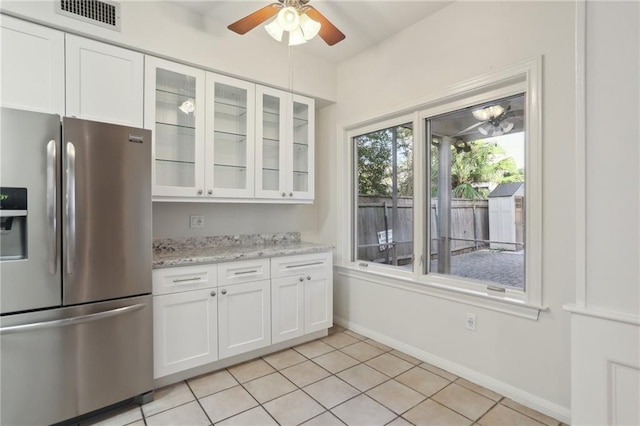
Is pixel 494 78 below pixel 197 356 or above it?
above

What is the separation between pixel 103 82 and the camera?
2084mm

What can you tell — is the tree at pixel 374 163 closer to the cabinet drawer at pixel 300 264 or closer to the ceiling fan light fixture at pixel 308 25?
the cabinet drawer at pixel 300 264

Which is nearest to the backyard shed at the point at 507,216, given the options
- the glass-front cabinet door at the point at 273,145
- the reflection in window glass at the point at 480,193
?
the reflection in window glass at the point at 480,193

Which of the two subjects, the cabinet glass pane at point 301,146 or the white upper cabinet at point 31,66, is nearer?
the white upper cabinet at point 31,66

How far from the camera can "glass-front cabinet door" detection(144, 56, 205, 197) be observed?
2334mm

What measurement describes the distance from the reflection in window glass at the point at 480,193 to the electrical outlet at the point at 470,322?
0.27m

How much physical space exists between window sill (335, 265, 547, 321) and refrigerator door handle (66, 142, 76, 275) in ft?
7.39

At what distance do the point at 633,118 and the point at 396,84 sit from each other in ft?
5.88

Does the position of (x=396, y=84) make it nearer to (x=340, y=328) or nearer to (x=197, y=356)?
(x=340, y=328)

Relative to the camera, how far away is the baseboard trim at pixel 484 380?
1.80m

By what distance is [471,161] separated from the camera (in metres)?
2.31

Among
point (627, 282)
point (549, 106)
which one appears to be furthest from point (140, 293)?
point (549, 106)

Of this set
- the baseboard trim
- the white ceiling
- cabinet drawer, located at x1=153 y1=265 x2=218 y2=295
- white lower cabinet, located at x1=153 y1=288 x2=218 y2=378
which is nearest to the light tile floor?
the baseboard trim

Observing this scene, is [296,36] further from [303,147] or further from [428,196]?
[428,196]
